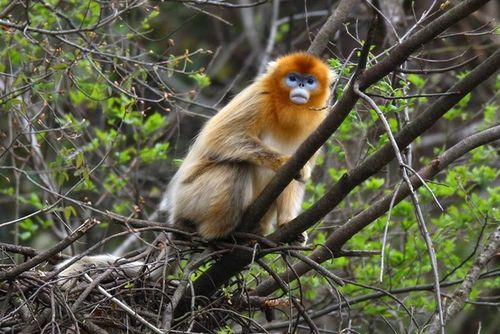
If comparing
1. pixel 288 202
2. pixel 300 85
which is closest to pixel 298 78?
pixel 300 85

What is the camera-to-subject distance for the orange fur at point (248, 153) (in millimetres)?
5258

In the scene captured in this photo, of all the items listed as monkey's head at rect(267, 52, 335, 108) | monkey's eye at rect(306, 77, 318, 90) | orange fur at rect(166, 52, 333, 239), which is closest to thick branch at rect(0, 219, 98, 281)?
orange fur at rect(166, 52, 333, 239)

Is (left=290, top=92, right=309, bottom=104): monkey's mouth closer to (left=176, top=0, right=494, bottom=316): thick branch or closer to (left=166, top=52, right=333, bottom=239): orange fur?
(left=166, top=52, right=333, bottom=239): orange fur

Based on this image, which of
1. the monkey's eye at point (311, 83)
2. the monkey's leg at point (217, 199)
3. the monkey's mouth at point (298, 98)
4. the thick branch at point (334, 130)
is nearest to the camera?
the thick branch at point (334, 130)

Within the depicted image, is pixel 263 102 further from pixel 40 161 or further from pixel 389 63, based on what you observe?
pixel 40 161

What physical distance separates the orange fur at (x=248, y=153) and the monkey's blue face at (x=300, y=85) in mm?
26

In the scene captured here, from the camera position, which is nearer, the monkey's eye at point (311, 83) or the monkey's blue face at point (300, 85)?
the monkey's blue face at point (300, 85)

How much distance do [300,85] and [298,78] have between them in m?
0.04

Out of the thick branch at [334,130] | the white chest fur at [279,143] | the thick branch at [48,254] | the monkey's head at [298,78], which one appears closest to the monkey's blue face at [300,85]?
the monkey's head at [298,78]

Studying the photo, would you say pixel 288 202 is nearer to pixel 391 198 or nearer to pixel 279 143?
pixel 279 143

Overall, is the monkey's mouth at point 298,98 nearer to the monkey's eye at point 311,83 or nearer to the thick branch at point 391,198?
the monkey's eye at point 311,83

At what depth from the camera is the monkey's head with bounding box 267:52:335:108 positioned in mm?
5512

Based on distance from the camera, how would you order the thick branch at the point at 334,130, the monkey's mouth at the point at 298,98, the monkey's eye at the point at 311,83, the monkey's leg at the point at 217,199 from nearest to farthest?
1. the thick branch at the point at 334,130
2. the monkey's leg at the point at 217,199
3. the monkey's mouth at the point at 298,98
4. the monkey's eye at the point at 311,83

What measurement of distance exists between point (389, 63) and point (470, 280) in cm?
168
